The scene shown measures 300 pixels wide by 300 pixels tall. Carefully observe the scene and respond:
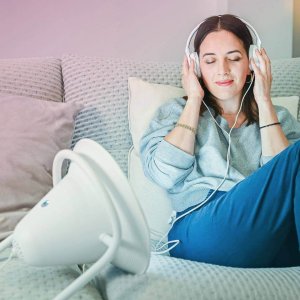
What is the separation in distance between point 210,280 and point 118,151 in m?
0.67

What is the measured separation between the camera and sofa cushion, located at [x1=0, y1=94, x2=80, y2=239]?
1.08 meters

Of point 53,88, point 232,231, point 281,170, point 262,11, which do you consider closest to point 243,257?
point 232,231

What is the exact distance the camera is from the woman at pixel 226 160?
953mm

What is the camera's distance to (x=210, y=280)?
Result: 2.57 feet

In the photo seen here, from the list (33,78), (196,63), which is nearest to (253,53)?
(196,63)

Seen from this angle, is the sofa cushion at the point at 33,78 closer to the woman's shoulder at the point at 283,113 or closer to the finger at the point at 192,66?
the finger at the point at 192,66

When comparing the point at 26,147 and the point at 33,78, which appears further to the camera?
the point at 33,78

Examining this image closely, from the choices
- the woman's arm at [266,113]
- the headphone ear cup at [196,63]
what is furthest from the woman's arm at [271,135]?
the headphone ear cup at [196,63]

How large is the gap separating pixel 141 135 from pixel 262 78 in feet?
1.32

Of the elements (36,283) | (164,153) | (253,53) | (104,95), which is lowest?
(36,283)

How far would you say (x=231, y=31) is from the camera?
1.30 metres

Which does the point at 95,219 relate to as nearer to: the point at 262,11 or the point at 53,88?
the point at 53,88

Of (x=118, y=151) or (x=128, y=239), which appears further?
(x=118, y=151)

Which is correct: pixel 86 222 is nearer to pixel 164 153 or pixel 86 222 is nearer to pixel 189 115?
pixel 164 153
